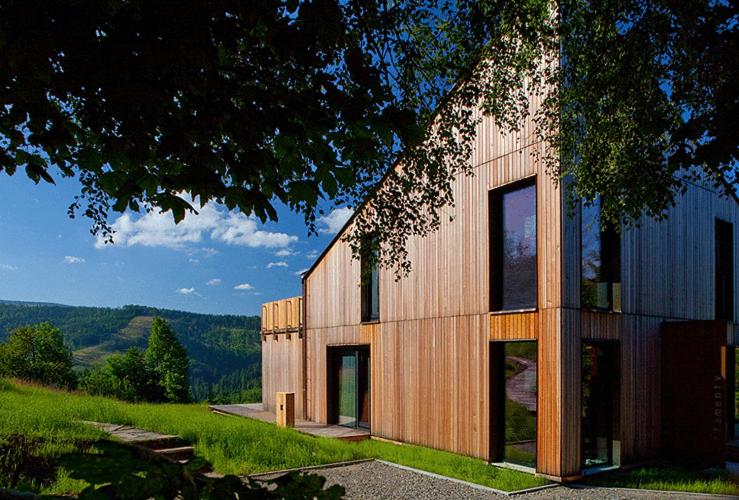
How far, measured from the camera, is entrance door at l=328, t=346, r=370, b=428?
1385 cm

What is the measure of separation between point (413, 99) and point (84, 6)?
3.69 m

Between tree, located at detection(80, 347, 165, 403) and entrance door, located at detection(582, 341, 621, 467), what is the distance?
69.0 ft

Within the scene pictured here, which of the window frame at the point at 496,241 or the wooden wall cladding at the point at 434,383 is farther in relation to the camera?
the wooden wall cladding at the point at 434,383

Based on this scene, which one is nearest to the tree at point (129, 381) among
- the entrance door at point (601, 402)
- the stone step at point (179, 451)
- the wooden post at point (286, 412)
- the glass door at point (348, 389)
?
the wooden post at point (286, 412)

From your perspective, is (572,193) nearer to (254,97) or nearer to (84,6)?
(254,97)

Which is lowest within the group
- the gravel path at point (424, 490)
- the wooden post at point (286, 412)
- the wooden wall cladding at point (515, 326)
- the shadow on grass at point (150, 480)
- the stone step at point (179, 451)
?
the wooden post at point (286, 412)

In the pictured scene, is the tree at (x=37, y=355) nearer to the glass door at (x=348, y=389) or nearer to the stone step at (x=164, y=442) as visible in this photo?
the glass door at (x=348, y=389)

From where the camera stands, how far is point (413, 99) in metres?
6.21

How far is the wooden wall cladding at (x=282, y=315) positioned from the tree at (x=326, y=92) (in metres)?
9.89

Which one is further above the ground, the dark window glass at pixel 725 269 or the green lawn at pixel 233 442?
the dark window glass at pixel 725 269

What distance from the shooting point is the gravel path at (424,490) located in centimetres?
802

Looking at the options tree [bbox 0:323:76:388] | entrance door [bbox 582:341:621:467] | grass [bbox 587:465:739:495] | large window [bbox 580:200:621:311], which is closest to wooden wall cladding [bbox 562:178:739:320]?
large window [bbox 580:200:621:311]

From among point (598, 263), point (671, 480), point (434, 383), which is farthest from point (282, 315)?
point (671, 480)

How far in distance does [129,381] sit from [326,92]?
27822mm
